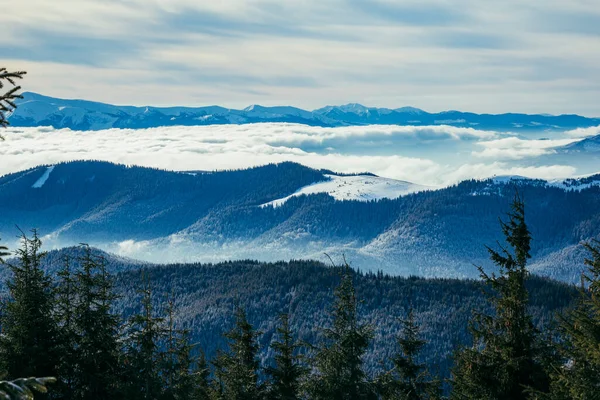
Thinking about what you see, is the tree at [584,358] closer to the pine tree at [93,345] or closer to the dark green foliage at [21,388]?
the dark green foliage at [21,388]

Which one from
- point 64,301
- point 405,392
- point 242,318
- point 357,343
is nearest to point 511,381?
point 357,343

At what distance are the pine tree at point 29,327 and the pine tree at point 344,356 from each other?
1573 cm

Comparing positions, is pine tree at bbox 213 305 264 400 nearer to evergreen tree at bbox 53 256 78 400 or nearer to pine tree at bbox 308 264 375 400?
pine tree at bbox 308 264 375 400

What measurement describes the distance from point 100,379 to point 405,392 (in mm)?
20280

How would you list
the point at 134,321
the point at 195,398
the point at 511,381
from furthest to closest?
the point at 195,398, the point at 134,321, the point at 511,381

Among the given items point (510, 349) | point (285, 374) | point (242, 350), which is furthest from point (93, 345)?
point (510, 349)

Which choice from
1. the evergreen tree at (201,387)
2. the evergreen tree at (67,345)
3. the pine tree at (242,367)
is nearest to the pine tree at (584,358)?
the pine tree at (242,367)

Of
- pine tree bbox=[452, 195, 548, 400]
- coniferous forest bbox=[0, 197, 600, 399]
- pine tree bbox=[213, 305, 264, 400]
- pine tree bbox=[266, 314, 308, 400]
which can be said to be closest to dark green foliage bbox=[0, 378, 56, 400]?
pine tree bbox=[452, 195, 548, 400]

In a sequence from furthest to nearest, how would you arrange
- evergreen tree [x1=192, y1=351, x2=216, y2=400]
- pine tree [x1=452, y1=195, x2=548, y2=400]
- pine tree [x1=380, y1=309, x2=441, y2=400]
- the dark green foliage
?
evergreen tree [x1=192, y1=351, x2=216, y2=400]
pine tree [x1=380, y1=309, x2=441, y2=400]
pine tree [x1=452, y1=195, x2=548, y2=400]
the dark green foliage

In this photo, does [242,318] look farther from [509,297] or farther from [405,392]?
[509,297]

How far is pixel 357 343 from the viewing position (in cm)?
4419

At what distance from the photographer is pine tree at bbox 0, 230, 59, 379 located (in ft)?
141

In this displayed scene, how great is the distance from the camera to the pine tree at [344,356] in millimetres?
44094

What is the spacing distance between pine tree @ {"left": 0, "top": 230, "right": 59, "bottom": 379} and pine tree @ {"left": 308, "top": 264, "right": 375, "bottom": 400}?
51.6ft
